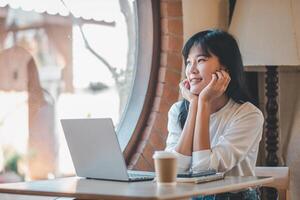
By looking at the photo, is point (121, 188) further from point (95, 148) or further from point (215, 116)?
point (215, 116)

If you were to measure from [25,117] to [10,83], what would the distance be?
0.16 metres

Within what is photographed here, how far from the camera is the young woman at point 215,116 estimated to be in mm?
2037

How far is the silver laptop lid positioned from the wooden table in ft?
0.12

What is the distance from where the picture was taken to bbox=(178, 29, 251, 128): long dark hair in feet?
7.39

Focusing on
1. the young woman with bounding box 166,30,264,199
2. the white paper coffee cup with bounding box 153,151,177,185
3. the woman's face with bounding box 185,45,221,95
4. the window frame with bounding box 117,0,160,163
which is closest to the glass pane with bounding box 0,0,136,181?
the window frame with bounding box 117,0,160,163

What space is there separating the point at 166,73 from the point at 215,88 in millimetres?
736

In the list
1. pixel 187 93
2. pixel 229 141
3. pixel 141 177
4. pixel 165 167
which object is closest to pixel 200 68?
pixel 187 93

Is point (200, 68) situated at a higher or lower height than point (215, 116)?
higher

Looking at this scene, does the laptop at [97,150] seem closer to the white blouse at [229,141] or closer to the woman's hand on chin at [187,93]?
the white blouse at [229,141]

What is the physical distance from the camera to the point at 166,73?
2.84m

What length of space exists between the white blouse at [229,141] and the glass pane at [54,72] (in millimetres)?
549

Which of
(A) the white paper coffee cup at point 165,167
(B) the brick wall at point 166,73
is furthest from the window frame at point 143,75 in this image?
Answer: (A) the white paper coffee cup at point 165,167

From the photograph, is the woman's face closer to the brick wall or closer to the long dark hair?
the long dark hair

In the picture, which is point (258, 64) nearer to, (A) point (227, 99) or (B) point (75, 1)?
(A) point (227, 99)
